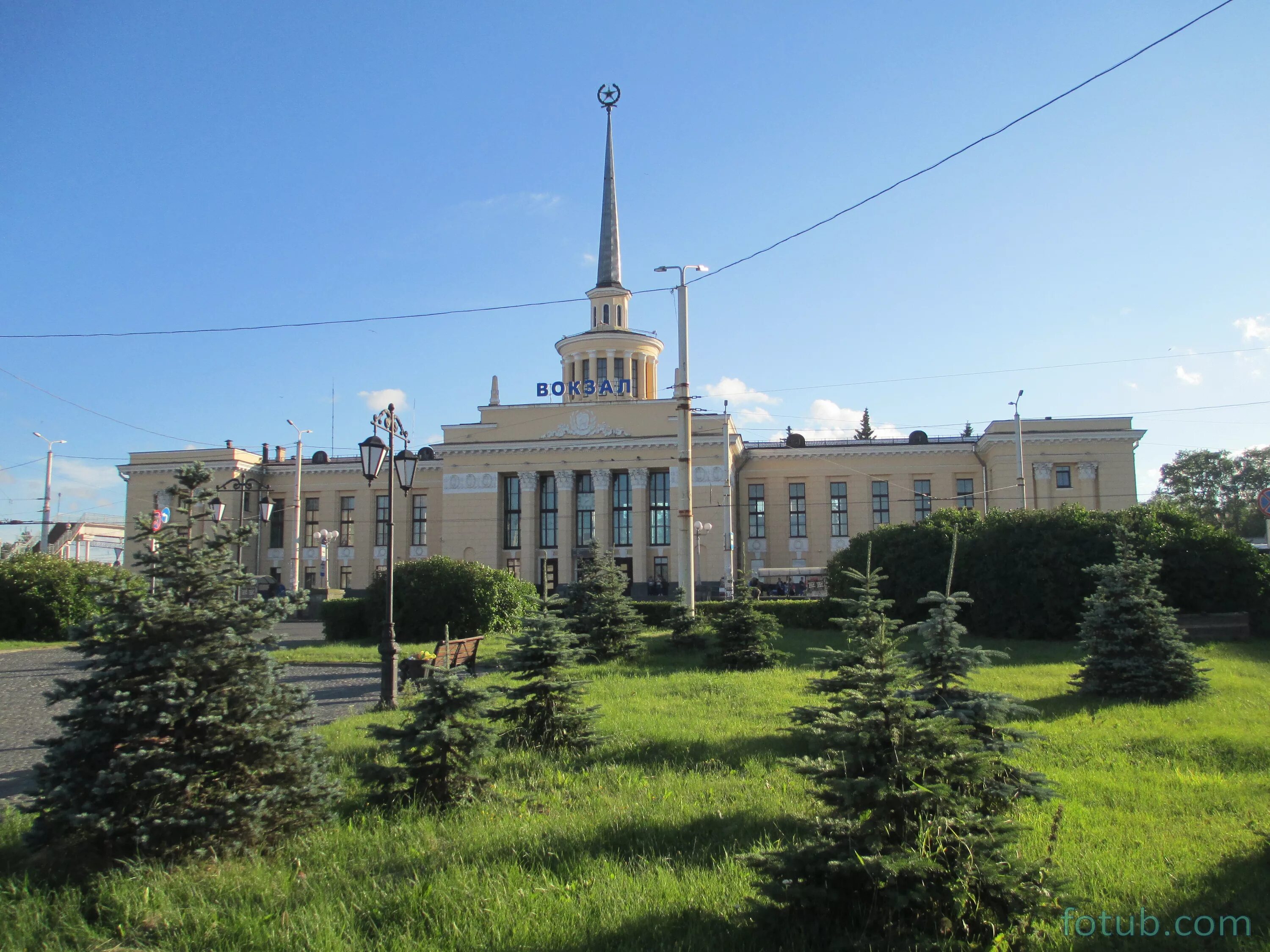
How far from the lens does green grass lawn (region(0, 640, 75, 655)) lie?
20.4 metres

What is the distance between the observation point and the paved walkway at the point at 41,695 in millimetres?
8586

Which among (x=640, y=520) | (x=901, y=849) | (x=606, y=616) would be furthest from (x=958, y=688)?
(x=640, y=520)

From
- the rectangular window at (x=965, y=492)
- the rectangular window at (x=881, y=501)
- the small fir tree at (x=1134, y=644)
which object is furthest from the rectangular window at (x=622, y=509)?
the small fir tree at (x=1134, y=644)

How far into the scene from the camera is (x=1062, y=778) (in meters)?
7.37

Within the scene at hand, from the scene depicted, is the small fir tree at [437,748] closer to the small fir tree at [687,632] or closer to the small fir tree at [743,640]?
the small fir tree at [743,640]

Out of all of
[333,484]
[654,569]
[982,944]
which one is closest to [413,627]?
[982,944]

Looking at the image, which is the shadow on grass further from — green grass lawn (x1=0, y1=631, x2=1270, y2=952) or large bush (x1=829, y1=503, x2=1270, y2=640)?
large bush (x1=829, y1=503, x2=1270, y2=640)

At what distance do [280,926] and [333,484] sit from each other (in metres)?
57.2

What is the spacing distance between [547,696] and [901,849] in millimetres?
5372

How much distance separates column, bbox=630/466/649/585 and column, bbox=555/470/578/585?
149 inches

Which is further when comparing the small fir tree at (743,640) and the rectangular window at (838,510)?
the rectangular window at (838,510)

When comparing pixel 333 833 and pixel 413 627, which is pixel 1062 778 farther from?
pixel 413 627

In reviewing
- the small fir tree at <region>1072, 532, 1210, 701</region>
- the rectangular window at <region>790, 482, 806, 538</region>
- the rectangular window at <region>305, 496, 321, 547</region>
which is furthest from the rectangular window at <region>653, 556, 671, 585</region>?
the small fir tree at <region>1072, 532, 1210, 701</region>

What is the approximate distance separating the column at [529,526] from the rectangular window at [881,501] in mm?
21590
